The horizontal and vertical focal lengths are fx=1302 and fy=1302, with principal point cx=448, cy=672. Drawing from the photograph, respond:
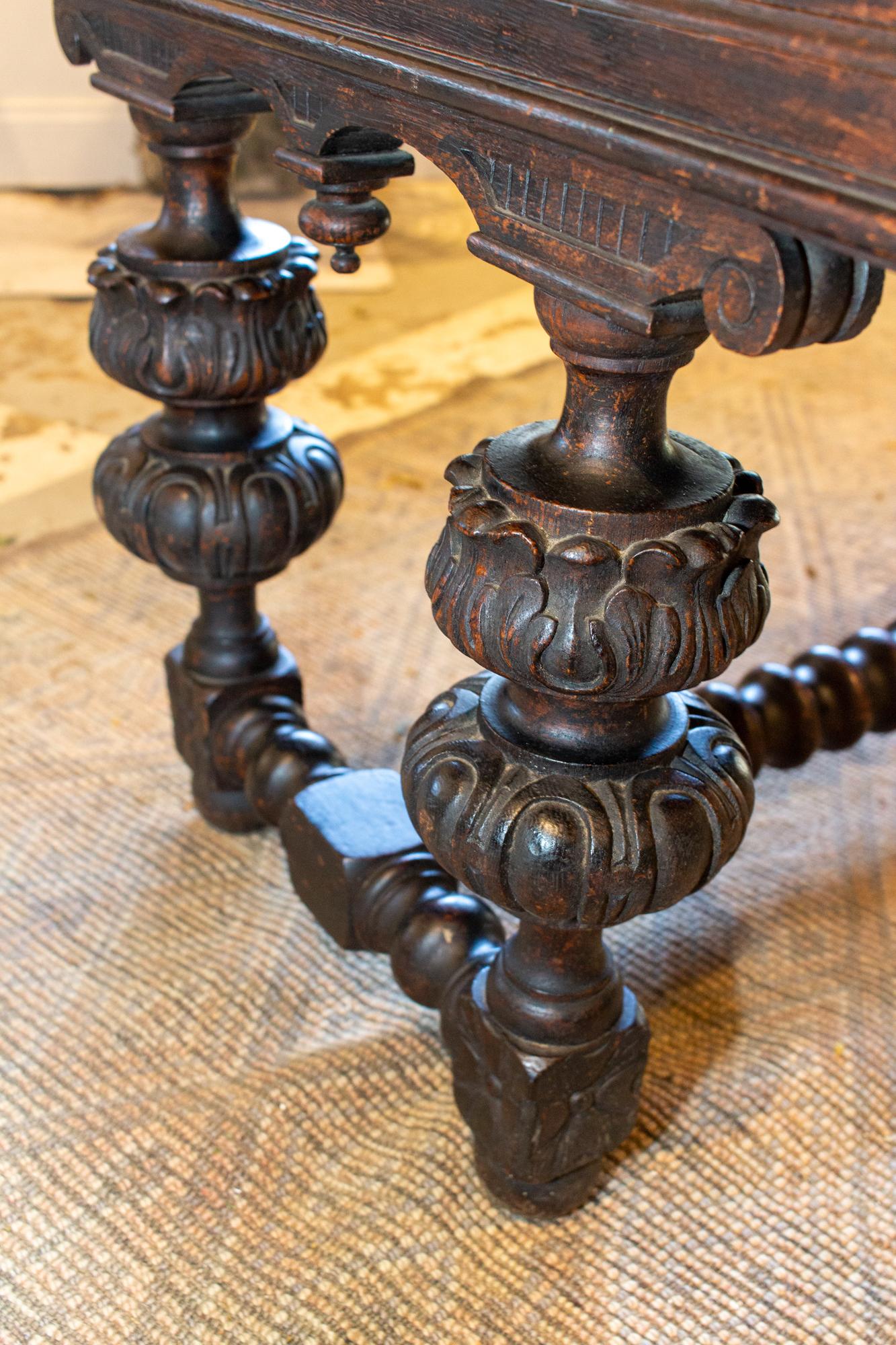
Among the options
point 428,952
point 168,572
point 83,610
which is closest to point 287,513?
point 168,572

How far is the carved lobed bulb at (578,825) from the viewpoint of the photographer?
55 centimetres

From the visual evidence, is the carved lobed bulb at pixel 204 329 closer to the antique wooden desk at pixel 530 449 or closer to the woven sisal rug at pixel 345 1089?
the antique wooden desk at pixel 530 449

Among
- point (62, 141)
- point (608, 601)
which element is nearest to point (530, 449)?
point (608, 601)

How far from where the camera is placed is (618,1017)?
0.66 m

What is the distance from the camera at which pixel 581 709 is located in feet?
1.84

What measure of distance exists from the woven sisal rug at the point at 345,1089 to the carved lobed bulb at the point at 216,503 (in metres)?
0.22

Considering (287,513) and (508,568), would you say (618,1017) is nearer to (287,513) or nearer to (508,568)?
(508,568)

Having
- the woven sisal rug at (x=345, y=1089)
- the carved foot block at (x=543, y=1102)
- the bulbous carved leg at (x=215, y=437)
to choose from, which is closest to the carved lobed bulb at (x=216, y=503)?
the bulbous carved leg at (x=215, y=437)

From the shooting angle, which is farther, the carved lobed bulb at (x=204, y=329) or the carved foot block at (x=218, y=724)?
the carved foot block at (x=218, y=724)

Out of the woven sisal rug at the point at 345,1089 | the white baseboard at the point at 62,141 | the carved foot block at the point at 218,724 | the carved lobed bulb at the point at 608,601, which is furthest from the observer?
the white baseboard at the point at 62,141

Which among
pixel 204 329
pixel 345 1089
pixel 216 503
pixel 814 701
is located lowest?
pixel 345 1089

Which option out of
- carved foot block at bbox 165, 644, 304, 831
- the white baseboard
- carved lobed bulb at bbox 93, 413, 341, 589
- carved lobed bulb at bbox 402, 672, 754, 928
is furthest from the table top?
the white baseboard

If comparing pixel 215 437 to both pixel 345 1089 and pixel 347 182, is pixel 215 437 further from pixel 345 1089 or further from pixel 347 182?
pixel 345 1089

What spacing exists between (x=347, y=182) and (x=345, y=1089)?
0.50 metres
